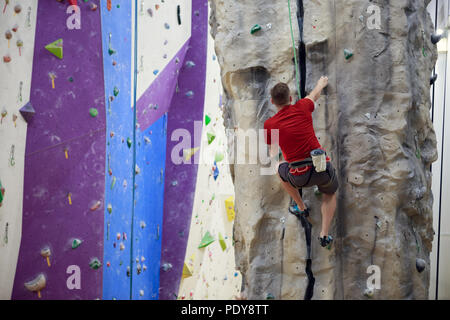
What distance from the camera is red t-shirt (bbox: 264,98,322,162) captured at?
2.73 metres

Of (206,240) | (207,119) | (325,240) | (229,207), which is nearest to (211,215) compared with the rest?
(206,240)

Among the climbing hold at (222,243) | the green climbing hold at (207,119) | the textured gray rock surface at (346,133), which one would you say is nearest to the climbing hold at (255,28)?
the textured gray rock surface at (346,133)

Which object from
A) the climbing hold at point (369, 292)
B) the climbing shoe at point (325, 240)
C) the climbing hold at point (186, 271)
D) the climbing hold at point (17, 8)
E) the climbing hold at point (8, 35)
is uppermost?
the climbing hold at point (17, 8)

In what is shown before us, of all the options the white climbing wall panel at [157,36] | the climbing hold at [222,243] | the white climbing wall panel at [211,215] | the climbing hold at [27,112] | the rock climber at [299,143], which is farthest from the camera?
the climbing hold at [222,243]

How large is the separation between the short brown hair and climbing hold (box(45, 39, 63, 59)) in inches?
50.0

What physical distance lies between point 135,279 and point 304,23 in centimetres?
224

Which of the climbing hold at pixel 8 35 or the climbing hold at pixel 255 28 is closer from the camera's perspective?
the climbing hold at pixel 8 35

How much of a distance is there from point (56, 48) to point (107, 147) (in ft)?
2.38

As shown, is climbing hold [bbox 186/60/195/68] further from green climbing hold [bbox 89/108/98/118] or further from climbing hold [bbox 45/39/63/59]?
climbing hold [bbox 45/39/63/59]

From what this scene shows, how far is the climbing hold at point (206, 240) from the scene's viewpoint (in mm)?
4517

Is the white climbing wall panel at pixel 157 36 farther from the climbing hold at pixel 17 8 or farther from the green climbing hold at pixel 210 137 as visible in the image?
the climbing hold at pixel 17 8

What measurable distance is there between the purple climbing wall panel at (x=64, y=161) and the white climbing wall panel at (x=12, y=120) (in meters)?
0.04

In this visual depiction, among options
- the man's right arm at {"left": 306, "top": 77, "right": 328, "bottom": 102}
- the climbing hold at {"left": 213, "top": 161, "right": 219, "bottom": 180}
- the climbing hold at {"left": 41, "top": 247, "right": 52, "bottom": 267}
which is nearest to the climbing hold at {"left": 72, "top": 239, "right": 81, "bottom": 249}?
the climbing hold at {"left": 41, "top": 247, "right": 52, "bottom": 267}

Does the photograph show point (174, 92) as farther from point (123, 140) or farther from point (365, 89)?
point (365, 89)
